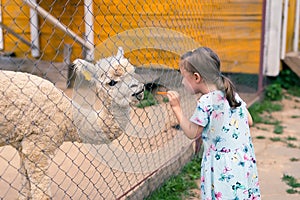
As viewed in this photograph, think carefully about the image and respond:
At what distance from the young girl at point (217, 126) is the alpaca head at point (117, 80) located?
0.36 m

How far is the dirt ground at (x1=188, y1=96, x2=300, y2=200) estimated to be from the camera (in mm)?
4359

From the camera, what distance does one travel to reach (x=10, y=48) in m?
8.71

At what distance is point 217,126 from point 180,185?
4.99 ft

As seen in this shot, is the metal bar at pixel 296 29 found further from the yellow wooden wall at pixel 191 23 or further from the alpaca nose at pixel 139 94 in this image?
the alpaca nose at pixel 139 94

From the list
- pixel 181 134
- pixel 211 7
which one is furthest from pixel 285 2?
pixel 181 134

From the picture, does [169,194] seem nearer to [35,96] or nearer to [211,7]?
[35,96]

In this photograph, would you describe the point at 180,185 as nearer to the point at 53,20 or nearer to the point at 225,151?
the point at 225,151

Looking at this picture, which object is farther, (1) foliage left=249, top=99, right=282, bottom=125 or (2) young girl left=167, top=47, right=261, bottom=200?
(1) foliage left=249, top=99, right=282, bottom=125

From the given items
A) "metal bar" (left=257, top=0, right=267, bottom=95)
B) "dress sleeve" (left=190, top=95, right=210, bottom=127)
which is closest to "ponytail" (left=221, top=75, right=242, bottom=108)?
"dress sleeve" (left=190, top=95, right=210, bottom=127)

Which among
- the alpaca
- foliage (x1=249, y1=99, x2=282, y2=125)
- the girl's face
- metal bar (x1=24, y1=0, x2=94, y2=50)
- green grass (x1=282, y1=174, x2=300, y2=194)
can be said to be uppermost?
metal bar (x1=24, y1=0, x2=94, y2=50)

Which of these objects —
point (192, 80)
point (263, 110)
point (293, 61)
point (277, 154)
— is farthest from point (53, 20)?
point (293, 61)

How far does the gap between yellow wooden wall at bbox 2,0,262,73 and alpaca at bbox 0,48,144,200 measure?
1455 millimetres

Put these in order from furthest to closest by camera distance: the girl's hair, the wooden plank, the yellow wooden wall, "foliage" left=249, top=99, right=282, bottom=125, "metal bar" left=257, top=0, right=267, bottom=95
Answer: the wooden plank < "metal bar" left=257, top=0, right=267, bottom=95 < "foliage" left=249, top=99, right=282, bottom=125 < the yellow wooden wall < the girl's hair

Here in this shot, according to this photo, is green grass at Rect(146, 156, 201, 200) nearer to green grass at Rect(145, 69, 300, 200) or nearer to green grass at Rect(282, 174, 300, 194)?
green grass at Rect(145, 69, 300, 200)
